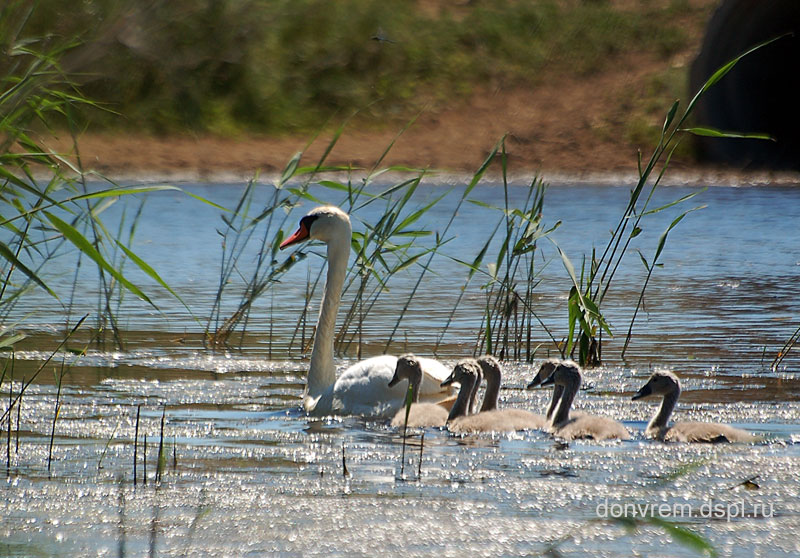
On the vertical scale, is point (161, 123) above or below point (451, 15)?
below

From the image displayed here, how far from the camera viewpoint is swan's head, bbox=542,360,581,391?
523 centimetres

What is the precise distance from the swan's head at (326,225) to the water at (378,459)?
2.42ft

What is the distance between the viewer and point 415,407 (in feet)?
17.4

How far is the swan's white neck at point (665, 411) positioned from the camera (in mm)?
4922

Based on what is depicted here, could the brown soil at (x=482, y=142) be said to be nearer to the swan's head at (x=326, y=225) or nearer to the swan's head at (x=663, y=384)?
the swan's head at (x=326, y=225)

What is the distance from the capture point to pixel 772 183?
58.1ft

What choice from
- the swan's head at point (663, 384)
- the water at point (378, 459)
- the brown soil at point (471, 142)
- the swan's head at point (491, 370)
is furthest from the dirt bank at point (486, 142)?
the swan's head at point (663, 384)

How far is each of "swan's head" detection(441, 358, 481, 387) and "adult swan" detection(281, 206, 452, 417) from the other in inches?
5.1

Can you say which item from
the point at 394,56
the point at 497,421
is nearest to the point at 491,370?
the point at 497,421

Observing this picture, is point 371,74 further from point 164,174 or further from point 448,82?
point 164,174

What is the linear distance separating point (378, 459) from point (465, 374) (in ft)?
3.14

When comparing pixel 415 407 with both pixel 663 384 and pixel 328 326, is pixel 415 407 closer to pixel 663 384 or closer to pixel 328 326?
pixel 328 326

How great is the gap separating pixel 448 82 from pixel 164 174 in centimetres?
733

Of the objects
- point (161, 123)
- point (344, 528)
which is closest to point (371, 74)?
point (161, 123)
